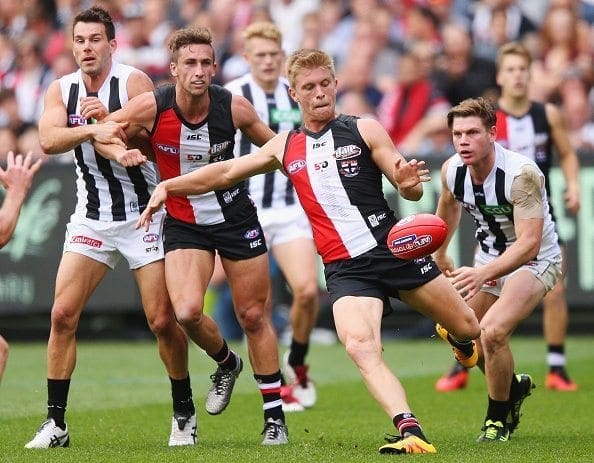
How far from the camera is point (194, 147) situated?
7.82m

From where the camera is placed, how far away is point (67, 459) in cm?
701

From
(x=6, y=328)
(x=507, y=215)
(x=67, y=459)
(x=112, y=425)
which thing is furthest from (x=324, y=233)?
(x=6, y=328)

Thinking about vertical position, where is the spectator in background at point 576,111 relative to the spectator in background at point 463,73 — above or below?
below

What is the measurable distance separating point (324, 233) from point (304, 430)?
174 cm

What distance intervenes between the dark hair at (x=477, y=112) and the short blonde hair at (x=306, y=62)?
0.87 meters

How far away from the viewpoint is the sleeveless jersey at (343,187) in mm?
7262

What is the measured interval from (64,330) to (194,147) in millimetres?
1352

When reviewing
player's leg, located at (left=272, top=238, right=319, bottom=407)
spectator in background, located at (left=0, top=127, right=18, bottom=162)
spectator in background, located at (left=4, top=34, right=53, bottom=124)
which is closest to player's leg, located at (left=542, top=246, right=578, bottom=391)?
player's leg, located at (left=272, top=238, right=319, bottom=407)

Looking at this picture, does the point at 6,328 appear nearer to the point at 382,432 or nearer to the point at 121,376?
the point at 121,376

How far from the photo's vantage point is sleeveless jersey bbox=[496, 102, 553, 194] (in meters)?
10.9

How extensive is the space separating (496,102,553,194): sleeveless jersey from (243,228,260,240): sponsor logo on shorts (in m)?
3.51

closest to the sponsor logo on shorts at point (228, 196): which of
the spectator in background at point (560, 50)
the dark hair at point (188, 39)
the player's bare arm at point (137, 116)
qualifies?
the player's bare arm at point (137, 116)

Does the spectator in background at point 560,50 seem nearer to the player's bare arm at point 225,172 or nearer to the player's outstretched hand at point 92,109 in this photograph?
the player's bare arm at point 225,172

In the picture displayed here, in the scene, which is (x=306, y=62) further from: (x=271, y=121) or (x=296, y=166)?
(x=271, y=121)
